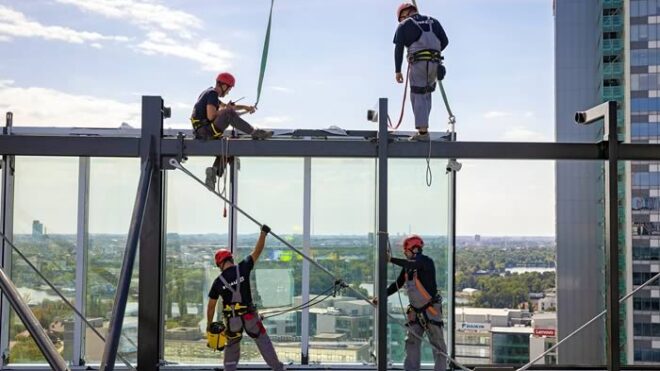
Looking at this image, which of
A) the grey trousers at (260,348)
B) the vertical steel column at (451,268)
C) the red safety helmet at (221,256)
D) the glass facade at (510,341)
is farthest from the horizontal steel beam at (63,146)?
the glass facade at (510,341)

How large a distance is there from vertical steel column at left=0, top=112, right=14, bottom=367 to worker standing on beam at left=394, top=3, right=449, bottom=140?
5032 mm

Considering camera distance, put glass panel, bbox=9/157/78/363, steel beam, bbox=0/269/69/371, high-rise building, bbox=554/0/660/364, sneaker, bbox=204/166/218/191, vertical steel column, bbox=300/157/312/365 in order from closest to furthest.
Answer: steel beam, bbox=0/269/69/371, sneaker, bbox=204/166/218/191, glass panel, bbox=9/157/78/363, vertical steel column, bbox=300/157/312/365, high-rise building, bbox=554/0/660/364

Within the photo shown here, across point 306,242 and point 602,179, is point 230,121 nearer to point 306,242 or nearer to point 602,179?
point 306,242

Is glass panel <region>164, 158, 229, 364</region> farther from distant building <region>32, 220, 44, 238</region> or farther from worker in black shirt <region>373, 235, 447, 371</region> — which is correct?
worker in black shirt <region>373, 235, 447, 371</region>

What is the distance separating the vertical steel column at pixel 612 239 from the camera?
22.1 feet

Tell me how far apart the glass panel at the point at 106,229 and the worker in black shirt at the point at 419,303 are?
3.59 m

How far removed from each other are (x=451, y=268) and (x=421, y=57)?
282 centimetres

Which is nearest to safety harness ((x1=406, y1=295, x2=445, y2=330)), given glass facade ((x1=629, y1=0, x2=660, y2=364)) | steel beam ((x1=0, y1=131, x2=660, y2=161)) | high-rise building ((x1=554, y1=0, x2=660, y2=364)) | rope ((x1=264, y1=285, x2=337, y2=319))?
rope ((x1=264, y1=285, x2=337, y2=319))

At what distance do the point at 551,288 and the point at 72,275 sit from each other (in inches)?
2467

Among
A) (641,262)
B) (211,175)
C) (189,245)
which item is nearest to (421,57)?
(211,175)

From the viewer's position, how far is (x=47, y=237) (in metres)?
8.49

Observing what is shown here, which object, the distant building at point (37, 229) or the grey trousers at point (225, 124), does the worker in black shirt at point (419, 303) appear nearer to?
the grey trousers at point (225, 124)

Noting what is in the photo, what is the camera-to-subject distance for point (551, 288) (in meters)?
65.1

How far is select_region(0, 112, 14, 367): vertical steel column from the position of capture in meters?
8.35
